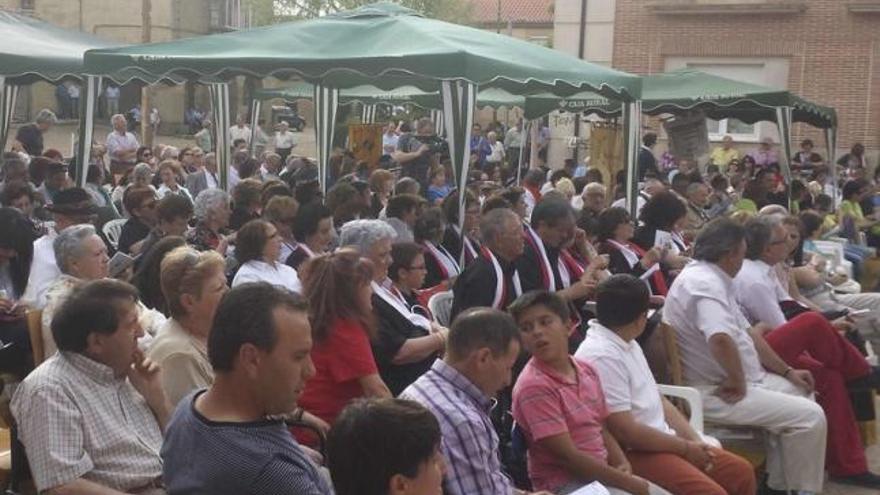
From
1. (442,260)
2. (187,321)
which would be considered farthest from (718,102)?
(187,321)

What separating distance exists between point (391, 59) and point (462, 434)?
575 cm

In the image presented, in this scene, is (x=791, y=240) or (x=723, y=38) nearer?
(x=791, y=240)

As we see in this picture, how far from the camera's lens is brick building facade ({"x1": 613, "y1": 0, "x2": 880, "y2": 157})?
860 inches

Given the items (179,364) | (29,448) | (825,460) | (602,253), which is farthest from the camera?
(602,253)

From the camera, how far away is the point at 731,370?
5723mm

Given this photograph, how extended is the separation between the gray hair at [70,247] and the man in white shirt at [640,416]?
95.9 inches

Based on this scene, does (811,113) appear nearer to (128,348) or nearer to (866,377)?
(866,377)

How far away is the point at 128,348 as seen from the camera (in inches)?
137

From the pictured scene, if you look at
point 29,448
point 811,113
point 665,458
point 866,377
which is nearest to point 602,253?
point 866,377

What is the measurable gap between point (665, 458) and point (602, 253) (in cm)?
322

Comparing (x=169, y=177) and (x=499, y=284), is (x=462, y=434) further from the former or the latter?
(x=169, y=177)

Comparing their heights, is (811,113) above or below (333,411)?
above

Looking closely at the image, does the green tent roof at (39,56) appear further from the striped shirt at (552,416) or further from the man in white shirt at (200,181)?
the striped shirt at (552,416)

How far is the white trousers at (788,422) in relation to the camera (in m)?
5.84
